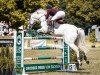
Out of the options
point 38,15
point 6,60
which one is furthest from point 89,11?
point 6,60

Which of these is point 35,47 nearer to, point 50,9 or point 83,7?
point 50,9

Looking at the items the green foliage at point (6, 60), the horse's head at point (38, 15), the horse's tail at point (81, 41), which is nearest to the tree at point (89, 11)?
the horse's tail at point (81, 41)

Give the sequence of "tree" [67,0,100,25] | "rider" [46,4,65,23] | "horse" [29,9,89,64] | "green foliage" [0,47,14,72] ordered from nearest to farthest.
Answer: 1. "green foliage" [0,47,14,72]
2. "horse" [29,9,89,64]
3. "rider" [46,4,65,23]
4. "tree" [67,0,100,25]

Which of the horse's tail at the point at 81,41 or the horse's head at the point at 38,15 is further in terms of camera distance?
the horse's tail at the point at 81,41

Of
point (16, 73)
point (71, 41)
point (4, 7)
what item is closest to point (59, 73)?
point (71, 41)

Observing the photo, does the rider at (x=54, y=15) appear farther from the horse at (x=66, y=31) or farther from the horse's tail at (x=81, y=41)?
the horse's tail at (x=81, y=41)

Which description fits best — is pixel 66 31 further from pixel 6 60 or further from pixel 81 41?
pixel 6 60

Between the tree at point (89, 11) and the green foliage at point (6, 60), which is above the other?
the tree at point (89, 11)

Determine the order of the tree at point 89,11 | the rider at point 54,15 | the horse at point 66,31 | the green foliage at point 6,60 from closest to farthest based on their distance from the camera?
the green foliage at point 6,60 < the horse at point 66,31 < the rider at point 54,15 < the tree at point 89,11

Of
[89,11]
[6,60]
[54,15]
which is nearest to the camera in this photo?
[6,60]

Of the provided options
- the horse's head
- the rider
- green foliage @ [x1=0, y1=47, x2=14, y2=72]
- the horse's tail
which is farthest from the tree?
green foliage @ [x1=0, y1=47, x2=14, y2=72]

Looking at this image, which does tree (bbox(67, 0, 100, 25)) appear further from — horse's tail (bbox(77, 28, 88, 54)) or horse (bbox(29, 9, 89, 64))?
horse (bbox(29, 9, 89, 64))

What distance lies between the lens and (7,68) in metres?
11.5

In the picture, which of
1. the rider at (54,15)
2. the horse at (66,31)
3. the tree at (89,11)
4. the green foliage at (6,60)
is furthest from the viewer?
the tree at (89,11)
